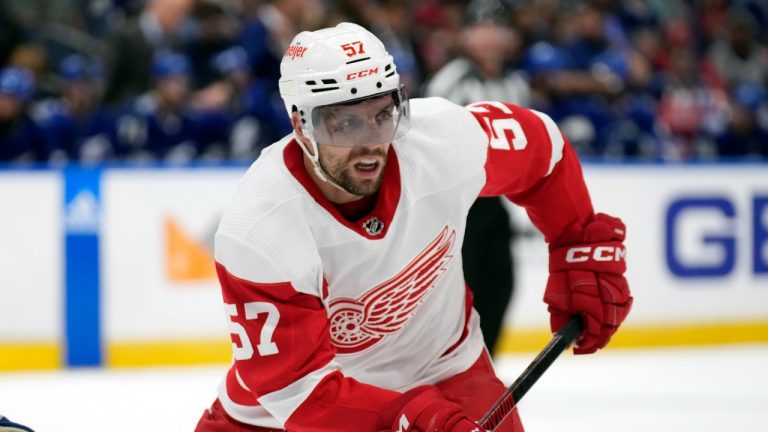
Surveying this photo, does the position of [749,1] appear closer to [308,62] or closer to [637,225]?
[637,225]

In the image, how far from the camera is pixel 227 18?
20.7 feet

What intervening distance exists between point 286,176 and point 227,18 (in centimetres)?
424

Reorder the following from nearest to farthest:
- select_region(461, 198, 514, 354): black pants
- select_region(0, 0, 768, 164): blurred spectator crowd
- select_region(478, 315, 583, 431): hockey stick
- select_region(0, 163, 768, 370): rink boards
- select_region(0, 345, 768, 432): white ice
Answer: select_region(478, 315, 583, 431): hockey stick
select_region(461, 198, 514, 354): black pants
select_region(0, 345, 768, 432): white ice
select_region(0, 163, 768, 370): rink boards
select_region(0, 0, 768, 164): blurred spectator crowd

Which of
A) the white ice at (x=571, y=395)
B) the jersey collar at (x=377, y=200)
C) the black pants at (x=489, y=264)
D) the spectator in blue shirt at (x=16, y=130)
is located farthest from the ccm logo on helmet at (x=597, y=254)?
the spectator in blue shirt at (x=16, y=130)

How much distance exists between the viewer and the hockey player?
2.12 meters

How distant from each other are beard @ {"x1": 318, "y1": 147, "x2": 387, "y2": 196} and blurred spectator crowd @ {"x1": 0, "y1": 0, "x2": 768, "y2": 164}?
8.67 feet

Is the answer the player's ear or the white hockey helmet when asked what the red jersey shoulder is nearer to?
the white hockey helmet

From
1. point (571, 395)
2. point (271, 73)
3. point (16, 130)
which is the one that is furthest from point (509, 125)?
point (271, 73)

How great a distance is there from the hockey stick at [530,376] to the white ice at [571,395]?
1.36 metres

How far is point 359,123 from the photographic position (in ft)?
7.22

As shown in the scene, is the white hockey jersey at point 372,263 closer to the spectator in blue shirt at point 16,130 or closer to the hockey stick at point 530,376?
→ the hockey stick at point 530,376

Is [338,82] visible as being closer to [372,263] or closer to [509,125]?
[372,263]

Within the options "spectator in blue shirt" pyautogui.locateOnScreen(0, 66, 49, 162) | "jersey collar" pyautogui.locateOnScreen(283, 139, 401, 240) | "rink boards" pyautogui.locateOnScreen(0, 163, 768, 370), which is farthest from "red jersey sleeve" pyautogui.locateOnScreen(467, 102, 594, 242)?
"spectator in blue shirt" pyautogui.locateOnScreen(0, 66, 49, 162)

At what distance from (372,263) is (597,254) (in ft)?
2.02
